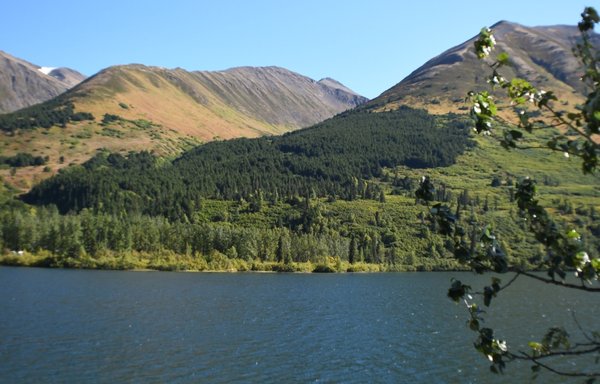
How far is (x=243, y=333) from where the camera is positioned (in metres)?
76.4

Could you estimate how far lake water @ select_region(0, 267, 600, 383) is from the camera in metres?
55.9

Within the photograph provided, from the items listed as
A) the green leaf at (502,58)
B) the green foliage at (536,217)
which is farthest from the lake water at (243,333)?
the green leaf at (502,58)

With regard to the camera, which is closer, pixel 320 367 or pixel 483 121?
pixel 483 121

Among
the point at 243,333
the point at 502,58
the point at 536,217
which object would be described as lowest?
the point at 243,333

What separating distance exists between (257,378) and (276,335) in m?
22.0

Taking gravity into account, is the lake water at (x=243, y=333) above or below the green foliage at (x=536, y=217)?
below

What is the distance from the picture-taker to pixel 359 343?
7206 cm

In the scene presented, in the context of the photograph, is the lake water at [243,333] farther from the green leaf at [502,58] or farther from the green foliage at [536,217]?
the green leaf at [502,58]

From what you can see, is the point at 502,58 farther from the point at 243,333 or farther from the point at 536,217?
the point at 243,333

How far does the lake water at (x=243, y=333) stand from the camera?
55875mm

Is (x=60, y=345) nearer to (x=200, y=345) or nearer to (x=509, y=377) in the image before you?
(x=200, y=345)

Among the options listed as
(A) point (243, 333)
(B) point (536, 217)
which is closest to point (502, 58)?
(B) point (536, 217)

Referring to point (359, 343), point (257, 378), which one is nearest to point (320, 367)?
point (257, 378)

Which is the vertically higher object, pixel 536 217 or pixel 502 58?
pixel 502 58
